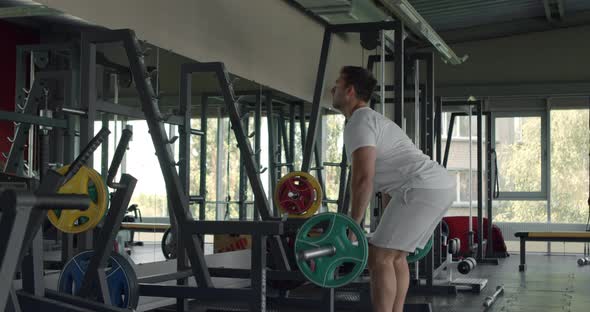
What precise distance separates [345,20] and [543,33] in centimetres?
414

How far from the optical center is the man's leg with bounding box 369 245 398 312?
2.62m

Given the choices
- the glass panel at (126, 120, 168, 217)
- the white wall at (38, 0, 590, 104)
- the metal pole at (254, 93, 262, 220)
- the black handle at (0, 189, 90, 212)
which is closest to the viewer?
the black handle at (0, 189, 90, 212)

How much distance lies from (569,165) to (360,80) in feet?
24.6

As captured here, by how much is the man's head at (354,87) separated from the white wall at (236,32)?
1.60 meters

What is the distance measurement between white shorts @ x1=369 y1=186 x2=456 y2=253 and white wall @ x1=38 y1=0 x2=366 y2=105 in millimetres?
1989

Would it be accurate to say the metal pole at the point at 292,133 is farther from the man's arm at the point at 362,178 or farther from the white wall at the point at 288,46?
the man's arm at the point at 362,178

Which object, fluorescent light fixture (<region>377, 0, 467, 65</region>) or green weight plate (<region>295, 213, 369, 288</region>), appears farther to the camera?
fluorescent light fixture (<region>377, 0, 467, 65</region>)

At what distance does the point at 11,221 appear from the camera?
4.03 feet

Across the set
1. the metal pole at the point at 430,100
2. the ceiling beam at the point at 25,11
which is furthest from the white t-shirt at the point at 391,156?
the metal pole at the point at 430,100

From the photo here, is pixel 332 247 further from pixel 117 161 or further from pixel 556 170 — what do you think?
pixel 556 170

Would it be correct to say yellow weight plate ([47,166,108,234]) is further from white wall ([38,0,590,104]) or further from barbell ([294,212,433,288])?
white wall ([38,0,590,104])

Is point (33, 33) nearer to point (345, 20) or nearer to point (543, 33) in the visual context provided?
point (345, 20)

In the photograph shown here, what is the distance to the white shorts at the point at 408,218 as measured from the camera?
8.52 ft

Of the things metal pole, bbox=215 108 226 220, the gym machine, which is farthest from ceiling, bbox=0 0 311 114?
the gym machine
